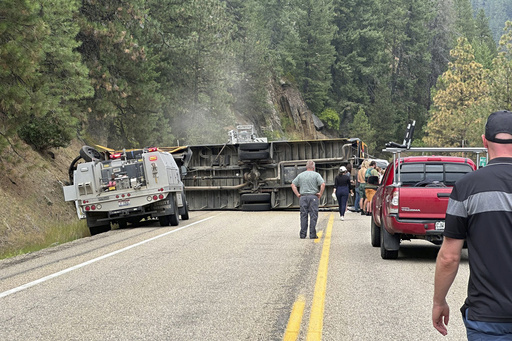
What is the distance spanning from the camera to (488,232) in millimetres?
3346

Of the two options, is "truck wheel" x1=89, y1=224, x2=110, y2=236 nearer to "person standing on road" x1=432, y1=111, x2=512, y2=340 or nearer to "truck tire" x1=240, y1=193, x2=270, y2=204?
"truck tire" x1=240, y1=193, x2=270, y2=204

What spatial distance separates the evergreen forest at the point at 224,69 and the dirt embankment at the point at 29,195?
100 centimetres

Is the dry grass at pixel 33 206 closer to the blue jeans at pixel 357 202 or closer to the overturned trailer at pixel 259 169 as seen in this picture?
the overturned trailer at pixel 259 169

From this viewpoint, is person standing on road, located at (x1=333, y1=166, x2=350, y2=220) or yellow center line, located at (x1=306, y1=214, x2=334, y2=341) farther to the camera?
person standing on road, located at (x1=333, y1=166, x2=350, y2=220)

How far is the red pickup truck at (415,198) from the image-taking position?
426 inches

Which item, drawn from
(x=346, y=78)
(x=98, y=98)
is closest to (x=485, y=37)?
(x=346, y=78)

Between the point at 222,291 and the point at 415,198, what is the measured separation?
4.06 meters

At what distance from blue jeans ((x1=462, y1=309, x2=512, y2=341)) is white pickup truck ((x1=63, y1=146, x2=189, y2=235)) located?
51.5ft

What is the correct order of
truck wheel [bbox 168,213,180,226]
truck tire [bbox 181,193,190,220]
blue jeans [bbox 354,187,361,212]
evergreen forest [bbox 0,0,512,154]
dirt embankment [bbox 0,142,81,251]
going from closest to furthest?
1. dirt embankment [bbox 0,142,81,251]
2. truck wheel [bbox 168,213,180,226]
3. evergreen forest [bbox 0,0,512,154]
4. truck tire [bbox 181,193,190,220]
5. blue jeans [bbox 354,187,361,212]

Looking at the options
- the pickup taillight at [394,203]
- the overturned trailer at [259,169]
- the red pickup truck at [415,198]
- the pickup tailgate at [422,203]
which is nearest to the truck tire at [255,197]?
the overturned trailer at [259,169]

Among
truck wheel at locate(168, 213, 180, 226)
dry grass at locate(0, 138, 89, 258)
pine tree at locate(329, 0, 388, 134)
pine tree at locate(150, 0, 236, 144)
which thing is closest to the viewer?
dry grass at locate(0, 138, 89, 258)

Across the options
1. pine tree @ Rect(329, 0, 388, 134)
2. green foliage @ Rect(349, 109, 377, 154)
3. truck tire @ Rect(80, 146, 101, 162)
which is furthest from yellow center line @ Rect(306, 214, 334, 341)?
pine tree @ Rect(329, 0, 388, 134)

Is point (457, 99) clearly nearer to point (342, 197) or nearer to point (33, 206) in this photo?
point (342, 197)

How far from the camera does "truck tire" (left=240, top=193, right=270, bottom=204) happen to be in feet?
84.0
